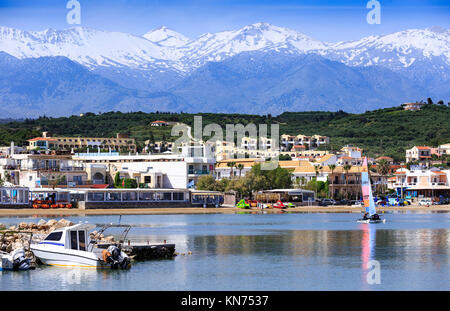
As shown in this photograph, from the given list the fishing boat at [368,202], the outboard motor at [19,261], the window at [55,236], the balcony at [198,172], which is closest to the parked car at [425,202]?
the balcony at [198,172]

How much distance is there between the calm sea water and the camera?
3769 centimetres

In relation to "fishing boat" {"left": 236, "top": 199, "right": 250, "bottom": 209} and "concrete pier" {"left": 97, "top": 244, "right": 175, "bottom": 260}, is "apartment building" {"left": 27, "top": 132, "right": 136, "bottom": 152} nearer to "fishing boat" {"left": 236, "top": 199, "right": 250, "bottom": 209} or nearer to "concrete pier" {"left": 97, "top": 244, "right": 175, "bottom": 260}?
"fishing boat" {"left": 236, "top": 199, "right": 250, "bottom": 209}

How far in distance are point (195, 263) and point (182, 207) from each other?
7163 cm

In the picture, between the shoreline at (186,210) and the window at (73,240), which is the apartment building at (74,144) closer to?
the shoreline at (186,210)

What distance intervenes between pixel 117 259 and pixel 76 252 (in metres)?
2.32

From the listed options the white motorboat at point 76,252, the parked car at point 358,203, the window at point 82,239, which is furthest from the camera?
the parked car at point 358,203

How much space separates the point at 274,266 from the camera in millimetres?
44062

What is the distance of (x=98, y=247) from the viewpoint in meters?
44.9

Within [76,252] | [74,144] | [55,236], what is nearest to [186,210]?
[55,236]

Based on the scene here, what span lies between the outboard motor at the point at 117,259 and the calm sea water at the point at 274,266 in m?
0.59

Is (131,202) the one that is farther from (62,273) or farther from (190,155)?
(62,273)

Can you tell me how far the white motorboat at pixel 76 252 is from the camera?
4191 cm

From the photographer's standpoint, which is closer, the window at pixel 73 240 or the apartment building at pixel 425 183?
the window at pixel 73 240

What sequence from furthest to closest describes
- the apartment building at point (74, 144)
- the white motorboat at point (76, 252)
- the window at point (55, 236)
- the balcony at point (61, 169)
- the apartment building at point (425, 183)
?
the apartment building at point (74, 144), the apartment building at point (425, 183), the balcony at point (61, 169), the window at point (55, 236), the white motorboat at point (76, 252)
